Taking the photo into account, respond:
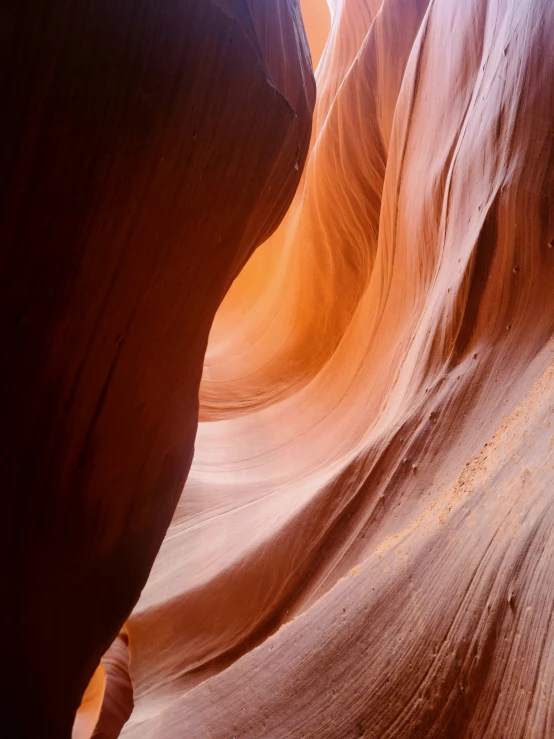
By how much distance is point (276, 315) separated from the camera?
14.4ft

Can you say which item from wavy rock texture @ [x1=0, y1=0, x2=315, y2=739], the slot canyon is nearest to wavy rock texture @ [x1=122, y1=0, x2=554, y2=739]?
the slot canyon

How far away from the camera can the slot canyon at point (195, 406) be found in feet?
3.05

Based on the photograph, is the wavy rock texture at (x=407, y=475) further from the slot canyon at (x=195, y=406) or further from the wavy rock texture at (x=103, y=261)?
the wavy rock texture at (x=103, y=261)

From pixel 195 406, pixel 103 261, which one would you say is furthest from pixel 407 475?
pixel 103 261

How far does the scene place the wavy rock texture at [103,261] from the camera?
899mm

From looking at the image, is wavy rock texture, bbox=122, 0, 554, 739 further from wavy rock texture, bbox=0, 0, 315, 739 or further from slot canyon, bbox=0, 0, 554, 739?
wavy rock texture, bbox=0, 0, 315, 739

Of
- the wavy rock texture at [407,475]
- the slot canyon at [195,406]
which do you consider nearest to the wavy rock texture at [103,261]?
the slot canyon at [195,406]

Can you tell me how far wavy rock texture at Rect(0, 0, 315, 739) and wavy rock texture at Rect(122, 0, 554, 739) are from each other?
20.3 inches

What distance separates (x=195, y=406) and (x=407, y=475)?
2.61ft

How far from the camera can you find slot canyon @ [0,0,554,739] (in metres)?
0.93

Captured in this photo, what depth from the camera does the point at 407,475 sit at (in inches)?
63.9

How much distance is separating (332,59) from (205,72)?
417cm

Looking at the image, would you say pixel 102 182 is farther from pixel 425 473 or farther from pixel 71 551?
pixel 425 473

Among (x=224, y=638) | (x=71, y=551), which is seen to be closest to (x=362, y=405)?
(x=224, y=638)
